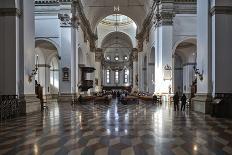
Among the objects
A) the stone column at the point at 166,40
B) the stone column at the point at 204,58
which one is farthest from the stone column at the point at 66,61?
the stone column at the point at 204,58

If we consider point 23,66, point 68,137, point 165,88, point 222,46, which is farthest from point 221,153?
point 165,88

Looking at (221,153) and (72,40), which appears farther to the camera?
(72,40)

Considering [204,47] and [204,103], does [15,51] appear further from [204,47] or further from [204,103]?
[204,103]

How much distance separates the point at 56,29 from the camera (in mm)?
26922

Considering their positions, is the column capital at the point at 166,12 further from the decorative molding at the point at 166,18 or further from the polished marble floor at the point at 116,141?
the polished marble floor at the point at 116,141

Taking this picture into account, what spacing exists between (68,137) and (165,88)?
60.7ft

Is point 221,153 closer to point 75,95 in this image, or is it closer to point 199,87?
point 199,87

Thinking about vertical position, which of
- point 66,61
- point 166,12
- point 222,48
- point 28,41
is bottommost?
point 222,48

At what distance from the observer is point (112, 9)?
42250 millimetres

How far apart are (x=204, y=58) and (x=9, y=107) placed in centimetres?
939

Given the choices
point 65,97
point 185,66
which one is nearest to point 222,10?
point 65,97

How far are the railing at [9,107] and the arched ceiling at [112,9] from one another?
23.2 metres

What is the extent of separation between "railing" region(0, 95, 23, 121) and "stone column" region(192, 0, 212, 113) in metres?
8.71

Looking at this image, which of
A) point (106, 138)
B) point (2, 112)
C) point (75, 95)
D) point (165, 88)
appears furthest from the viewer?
point (75, 95)
